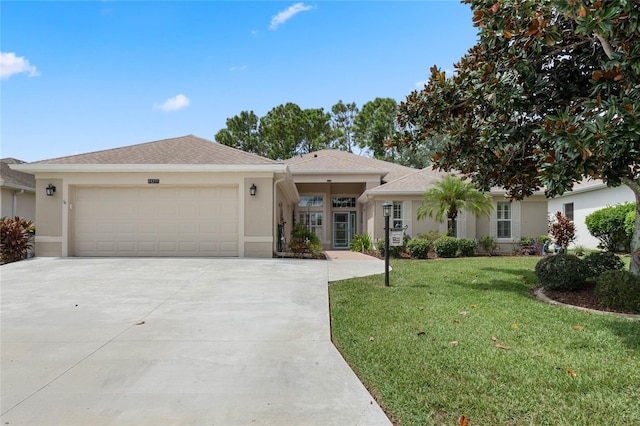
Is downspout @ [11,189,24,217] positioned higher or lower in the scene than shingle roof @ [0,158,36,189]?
lower

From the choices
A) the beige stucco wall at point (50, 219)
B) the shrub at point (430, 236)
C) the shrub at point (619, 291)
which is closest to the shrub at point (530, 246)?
the shrub at point (430, 236)

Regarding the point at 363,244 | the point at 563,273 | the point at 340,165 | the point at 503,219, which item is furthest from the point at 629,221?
the point at 340,165

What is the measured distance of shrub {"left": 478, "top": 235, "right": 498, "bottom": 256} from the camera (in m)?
14.9

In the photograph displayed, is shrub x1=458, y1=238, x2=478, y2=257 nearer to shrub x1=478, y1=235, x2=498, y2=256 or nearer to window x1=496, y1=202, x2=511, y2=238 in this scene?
shrub x1=478, y1=235, x2=498, y2=256

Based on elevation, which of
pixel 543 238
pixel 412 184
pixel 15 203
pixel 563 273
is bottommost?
pixel 563 273

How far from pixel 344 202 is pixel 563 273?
15.3 metres

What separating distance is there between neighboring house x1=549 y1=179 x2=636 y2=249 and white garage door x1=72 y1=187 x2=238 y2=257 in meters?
14.7

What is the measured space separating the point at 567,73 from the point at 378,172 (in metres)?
13.0

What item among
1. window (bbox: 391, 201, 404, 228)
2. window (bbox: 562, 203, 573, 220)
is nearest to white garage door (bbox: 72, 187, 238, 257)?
window (bbox: 391, 201, 404, 228)

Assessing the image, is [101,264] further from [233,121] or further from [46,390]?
[233,121]

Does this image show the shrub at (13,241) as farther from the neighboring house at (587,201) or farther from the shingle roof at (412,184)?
the neighboring house at (587,201)

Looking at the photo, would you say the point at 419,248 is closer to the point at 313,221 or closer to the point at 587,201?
the point at 313,221

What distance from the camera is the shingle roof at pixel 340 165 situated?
19594 mm

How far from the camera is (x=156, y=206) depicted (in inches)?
479
